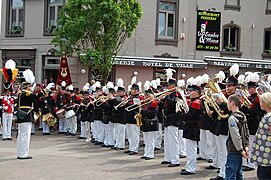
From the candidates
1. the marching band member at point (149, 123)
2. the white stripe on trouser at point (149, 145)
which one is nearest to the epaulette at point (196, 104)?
the marching band member at point (149, 123)

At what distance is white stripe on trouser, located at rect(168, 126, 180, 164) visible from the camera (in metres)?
12.4

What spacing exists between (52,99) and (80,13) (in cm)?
478

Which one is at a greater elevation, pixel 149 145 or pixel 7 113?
pixel 7 113

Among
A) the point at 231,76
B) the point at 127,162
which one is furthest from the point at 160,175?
the point at 231,76

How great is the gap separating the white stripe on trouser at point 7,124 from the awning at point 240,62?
13784 millimetres

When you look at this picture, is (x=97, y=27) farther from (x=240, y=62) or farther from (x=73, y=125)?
(x=240, y=62)

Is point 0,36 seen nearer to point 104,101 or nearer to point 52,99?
point 52,99

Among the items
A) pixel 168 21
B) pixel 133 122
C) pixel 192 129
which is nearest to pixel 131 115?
pixel 133 122

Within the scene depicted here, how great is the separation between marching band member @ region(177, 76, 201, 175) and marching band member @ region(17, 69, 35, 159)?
4653mm

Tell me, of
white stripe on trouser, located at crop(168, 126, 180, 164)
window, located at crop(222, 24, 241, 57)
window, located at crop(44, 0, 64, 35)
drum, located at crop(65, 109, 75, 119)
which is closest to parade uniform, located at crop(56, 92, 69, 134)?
drum, located at crop(65, 109, 75, 119)

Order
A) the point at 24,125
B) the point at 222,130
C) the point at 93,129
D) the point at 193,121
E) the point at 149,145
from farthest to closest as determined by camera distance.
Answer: the point at 93,129 → the point at 149,145 → the point at 24,125 → the point at 193,121 → the point at 222,130

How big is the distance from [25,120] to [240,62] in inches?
720

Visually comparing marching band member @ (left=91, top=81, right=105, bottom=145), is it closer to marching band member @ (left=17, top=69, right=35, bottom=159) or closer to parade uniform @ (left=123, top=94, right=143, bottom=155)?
parade uniform @ (left=123, top=94, right=143, bottom=155)

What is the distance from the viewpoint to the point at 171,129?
12531mm
